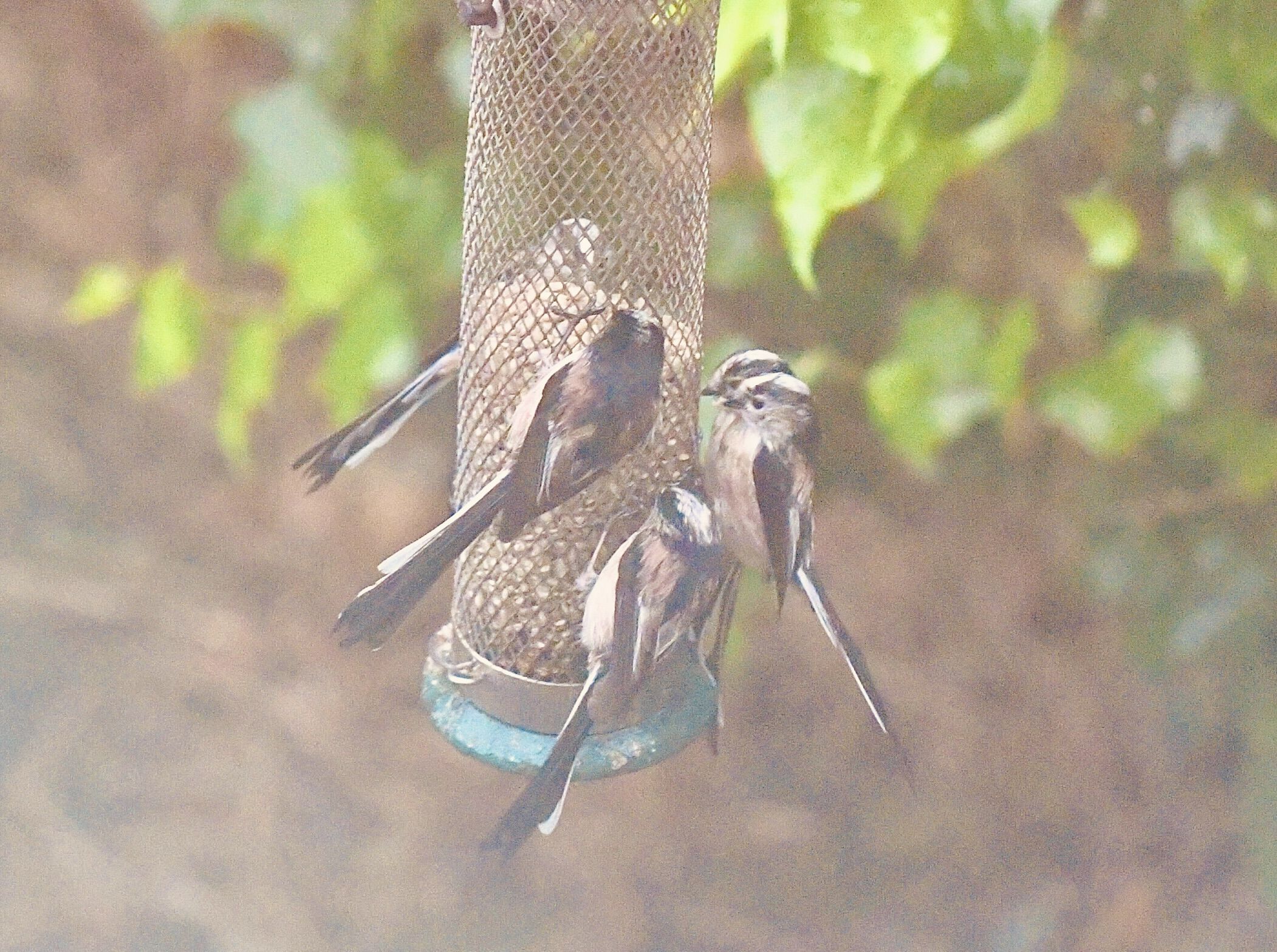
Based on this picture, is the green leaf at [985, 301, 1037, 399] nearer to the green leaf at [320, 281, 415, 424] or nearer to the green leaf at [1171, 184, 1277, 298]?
the green leaf at [1171, 184, 1277, 298]

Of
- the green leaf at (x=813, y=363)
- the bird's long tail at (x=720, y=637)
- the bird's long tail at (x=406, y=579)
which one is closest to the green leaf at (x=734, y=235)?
the green leaf at (x=813, y=363)

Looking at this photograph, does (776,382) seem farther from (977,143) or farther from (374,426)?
(977,143)

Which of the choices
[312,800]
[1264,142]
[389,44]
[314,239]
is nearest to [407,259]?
[314,239]

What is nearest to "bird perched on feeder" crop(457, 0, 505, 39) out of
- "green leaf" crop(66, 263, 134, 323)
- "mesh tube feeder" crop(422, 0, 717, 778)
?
"mesh tube feeder" crop(422, 0, 717, 778)

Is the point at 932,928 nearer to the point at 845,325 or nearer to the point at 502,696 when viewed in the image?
the point at 845,325

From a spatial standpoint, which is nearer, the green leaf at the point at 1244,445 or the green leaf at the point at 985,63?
the green leaf at the point at 985,63

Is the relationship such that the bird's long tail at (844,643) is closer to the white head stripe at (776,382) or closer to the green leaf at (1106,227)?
the white head stripe at (776,382)
